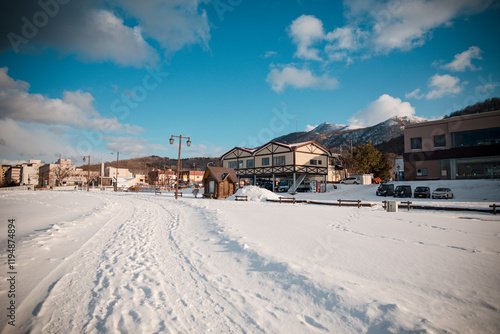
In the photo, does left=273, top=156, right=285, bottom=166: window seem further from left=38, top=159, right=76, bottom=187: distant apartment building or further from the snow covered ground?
left=38, top=159, right=76, bottom=187: distant apartment building

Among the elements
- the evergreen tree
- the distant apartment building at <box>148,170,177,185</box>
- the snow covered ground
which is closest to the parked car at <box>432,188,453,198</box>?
the snow covered ground

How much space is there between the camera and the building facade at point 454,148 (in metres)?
30.0

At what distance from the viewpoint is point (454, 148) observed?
31.6 m

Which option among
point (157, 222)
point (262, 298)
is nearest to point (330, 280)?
point (262, 298)

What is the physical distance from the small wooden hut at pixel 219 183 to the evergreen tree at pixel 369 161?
2841 centimetres

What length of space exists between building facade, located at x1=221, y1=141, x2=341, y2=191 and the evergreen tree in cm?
863

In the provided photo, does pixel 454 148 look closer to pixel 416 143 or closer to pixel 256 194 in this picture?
pixel 416 143

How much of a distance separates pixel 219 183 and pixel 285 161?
1332cm

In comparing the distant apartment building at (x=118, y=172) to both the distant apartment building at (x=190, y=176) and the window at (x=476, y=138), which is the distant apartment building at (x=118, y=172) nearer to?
the distant apartment building at (x=190, y=176)

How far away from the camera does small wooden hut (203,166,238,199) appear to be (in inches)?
1174

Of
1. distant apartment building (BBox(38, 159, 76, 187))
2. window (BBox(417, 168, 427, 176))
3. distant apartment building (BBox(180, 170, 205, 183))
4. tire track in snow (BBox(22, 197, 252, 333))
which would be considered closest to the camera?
tire track in snow (BBox(22, 197, 252, 333))

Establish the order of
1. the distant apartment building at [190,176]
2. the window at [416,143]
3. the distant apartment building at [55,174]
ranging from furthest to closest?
1. the distant apartment building at [190,176]
2. the distant apartment building at [55,174]
3. the window at [416,143]

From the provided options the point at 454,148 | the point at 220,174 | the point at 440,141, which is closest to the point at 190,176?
the point at 220,174

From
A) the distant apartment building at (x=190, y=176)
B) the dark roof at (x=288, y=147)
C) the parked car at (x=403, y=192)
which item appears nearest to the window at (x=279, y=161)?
the dark roof at (x=288, y=147)
